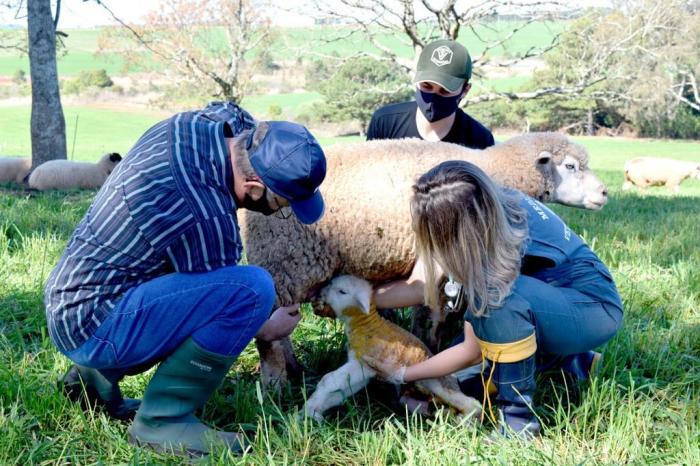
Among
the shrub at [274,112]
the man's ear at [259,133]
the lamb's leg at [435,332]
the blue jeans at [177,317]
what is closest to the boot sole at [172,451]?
the blue jeans at [177,317]

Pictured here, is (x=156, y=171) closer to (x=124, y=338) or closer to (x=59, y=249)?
(x=124, y=338)

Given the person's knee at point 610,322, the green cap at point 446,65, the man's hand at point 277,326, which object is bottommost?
the man's hand at point 277,326

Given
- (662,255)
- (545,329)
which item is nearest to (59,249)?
(545,329)

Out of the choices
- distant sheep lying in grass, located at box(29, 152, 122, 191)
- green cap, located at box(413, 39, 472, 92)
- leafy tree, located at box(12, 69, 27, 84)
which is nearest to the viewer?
green cap, located at box(413, 39, 472, 92)

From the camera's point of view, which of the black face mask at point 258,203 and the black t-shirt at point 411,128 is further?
the black t-shirt at point 411,128

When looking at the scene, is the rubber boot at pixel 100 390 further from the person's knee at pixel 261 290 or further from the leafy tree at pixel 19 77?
the leafy tree at pixel 19 77

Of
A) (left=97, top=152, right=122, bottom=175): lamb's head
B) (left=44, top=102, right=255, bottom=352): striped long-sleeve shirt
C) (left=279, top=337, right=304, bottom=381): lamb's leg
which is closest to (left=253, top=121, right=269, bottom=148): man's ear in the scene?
(left=44, top=102, right=255, bottom=352): striped long-sleeve shirt

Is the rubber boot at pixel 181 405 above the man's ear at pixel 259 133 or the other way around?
the other way around

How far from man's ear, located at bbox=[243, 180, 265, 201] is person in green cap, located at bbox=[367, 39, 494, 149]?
1.89 meters

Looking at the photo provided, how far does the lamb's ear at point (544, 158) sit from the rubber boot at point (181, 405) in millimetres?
2020

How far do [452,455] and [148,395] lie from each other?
1.08 metres

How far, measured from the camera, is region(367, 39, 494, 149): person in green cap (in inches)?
154

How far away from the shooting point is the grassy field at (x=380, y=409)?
7.55 feet

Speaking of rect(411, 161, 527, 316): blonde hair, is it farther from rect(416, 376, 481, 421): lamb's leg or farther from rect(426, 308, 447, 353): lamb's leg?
rect(426, 308, 447, 353): lamb's leg
